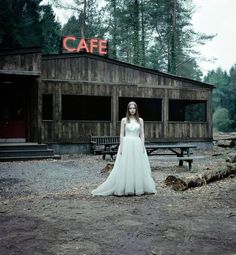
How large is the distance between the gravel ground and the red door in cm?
917

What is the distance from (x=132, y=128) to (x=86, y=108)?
586 inches

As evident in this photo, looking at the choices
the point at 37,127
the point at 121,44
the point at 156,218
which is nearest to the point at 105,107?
the point at 37,127

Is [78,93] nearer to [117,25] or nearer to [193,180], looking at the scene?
[193,180]

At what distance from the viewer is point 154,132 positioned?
20.5 metres

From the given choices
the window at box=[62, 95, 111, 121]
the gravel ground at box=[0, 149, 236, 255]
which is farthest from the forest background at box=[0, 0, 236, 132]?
the gravel ground at box=[0, 149, 236, 255]

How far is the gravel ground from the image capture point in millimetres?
4160

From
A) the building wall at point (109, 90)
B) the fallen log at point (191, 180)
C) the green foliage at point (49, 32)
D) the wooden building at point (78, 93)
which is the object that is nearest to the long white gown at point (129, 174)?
the fallen log at point (191, 180)

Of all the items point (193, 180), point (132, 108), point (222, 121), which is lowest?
point (193, 180)

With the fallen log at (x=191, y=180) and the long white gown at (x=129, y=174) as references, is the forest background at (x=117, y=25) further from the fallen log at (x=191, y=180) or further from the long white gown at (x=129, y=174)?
the long white gown at (x=129, y=174)

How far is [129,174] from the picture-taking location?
755 cm

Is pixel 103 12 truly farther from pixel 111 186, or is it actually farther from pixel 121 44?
pixel 111 186

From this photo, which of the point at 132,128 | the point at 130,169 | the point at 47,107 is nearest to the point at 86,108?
the point at 47,107

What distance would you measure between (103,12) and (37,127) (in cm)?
2520

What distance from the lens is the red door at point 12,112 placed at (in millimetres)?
17719
